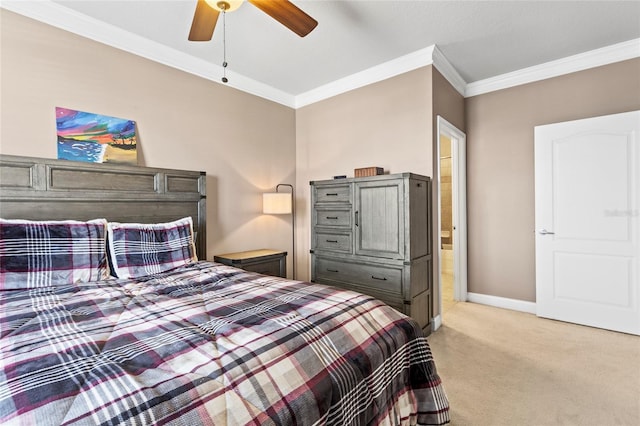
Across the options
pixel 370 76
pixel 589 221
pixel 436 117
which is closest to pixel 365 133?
pixel 370 76

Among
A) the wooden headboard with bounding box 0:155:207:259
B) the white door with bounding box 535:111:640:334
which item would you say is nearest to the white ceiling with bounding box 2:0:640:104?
the white door with bounding box 535:111:640:334

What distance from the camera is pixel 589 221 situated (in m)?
3.04

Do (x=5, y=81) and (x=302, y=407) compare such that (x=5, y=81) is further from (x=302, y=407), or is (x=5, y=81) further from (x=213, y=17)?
(x=302, y=407)

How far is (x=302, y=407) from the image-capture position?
937 millimetres

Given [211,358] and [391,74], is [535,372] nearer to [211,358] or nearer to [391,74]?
[211,358]

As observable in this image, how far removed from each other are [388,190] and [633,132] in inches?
92.5

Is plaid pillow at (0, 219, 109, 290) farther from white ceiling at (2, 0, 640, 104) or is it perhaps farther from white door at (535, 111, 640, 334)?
white door at (535, 111, 640, 334)

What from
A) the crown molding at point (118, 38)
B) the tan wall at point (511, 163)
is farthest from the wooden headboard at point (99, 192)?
the tan wall at point (511, 163)

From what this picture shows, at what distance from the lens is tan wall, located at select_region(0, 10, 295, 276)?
2.21 m

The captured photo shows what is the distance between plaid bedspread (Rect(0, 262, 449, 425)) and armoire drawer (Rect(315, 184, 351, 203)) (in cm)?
150

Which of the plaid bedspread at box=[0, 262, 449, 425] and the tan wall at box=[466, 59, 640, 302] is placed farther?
the tan wall at box=[466, 59, 640, 302]

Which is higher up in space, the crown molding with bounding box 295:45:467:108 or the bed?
the crown molding with bounding box 295:45:467:108

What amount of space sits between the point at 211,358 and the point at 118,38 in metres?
2.91

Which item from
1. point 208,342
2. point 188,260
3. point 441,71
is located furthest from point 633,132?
point 188,260
